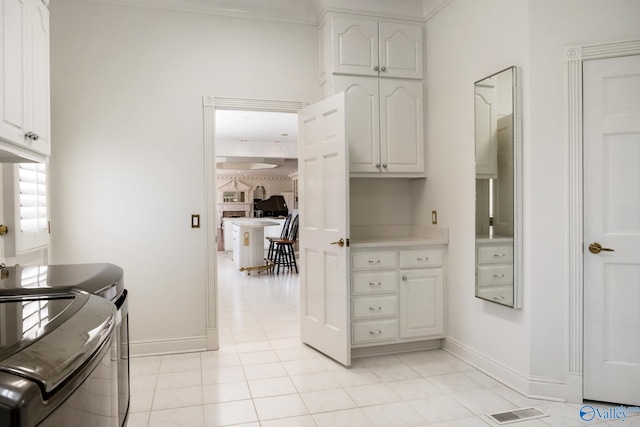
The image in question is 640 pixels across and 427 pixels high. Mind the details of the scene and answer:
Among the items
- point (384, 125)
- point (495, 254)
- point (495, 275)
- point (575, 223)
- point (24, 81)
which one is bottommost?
point (495, 275)

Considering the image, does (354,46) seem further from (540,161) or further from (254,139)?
(254,139)

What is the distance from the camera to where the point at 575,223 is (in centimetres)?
257

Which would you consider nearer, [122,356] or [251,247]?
[122,356]

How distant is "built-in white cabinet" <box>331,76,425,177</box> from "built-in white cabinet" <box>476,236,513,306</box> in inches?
39.2

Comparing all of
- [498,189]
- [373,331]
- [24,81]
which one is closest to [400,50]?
[498,189]

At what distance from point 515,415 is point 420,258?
1.35 meters

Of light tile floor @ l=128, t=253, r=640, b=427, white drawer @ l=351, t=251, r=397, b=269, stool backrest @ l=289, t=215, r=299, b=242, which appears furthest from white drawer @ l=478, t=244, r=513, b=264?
stool backrest @ l=289, t=215, r=299, b=242

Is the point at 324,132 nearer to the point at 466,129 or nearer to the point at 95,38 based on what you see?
the point at 466,129

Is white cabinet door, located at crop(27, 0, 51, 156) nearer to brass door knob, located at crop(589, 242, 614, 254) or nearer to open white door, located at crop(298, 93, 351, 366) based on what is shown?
open white door, located at crop(298, 93, 351, 366)

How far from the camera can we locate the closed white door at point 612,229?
246 cm

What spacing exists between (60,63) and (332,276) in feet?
8.83

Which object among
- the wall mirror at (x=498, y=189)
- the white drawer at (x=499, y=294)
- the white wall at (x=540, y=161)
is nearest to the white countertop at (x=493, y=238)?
the wall mirror at (x=498, y=189)

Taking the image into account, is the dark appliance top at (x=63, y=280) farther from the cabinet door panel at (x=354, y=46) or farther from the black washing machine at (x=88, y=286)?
the cabinet door panel at (x=354, y=46)

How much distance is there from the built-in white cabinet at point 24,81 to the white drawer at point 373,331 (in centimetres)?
239
